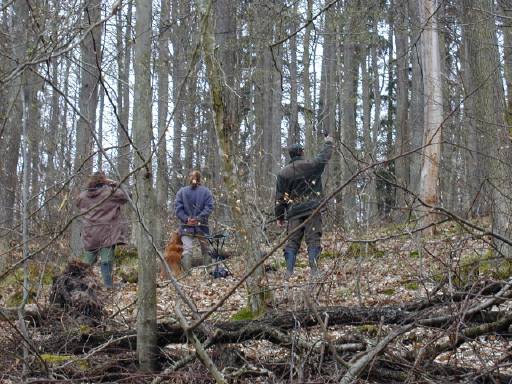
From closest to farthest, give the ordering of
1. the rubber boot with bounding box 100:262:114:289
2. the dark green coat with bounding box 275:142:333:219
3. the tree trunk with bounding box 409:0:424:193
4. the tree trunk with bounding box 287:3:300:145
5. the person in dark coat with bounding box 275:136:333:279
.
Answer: the person in dark coat with bounding box 275:136:333:279
the dark green coat with bounding box 275:142:333:219
the rubber boot with bounding box 100:262:114:289
the tree trunk with bounding box 409:0:424:193
the tree trunk with bounding box 287:3:300:145

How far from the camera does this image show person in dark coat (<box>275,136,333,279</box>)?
28.2ft

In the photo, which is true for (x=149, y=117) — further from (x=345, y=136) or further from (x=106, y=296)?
(x=345, y=136)

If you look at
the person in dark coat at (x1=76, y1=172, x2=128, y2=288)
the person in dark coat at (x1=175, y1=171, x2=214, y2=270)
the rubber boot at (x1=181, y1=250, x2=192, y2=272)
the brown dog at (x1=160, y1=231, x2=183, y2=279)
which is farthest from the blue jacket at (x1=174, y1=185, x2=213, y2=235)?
the person in dark coat at (x1=76, y1=172, x2=128, y2=288)

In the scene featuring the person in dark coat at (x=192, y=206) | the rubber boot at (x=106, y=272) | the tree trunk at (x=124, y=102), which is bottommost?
the rubber boot at (x=106, y=272)

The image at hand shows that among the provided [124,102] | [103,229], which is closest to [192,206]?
[103,229]

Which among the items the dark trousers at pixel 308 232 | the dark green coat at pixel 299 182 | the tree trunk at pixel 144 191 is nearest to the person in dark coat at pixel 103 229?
the dark green coat at pixel 299 182

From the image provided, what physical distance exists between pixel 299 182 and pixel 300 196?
26 cm

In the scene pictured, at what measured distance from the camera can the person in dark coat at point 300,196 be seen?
339 inches

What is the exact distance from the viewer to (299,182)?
8922 mm

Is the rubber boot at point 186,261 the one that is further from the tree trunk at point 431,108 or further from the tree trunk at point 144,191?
the tree trunk at point 144,191

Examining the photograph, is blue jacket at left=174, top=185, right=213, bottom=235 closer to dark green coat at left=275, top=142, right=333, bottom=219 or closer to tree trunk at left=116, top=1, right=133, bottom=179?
tree trunk at left=116, top=1, right=133, bottom=179

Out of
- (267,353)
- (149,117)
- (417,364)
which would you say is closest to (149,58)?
(149,117)

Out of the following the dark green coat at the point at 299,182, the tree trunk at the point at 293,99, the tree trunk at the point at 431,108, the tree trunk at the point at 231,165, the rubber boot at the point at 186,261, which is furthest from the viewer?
the tree trunk at the point at 293,99

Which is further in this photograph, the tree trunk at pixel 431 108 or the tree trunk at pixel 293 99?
the tree trunk at pixel 293 99
